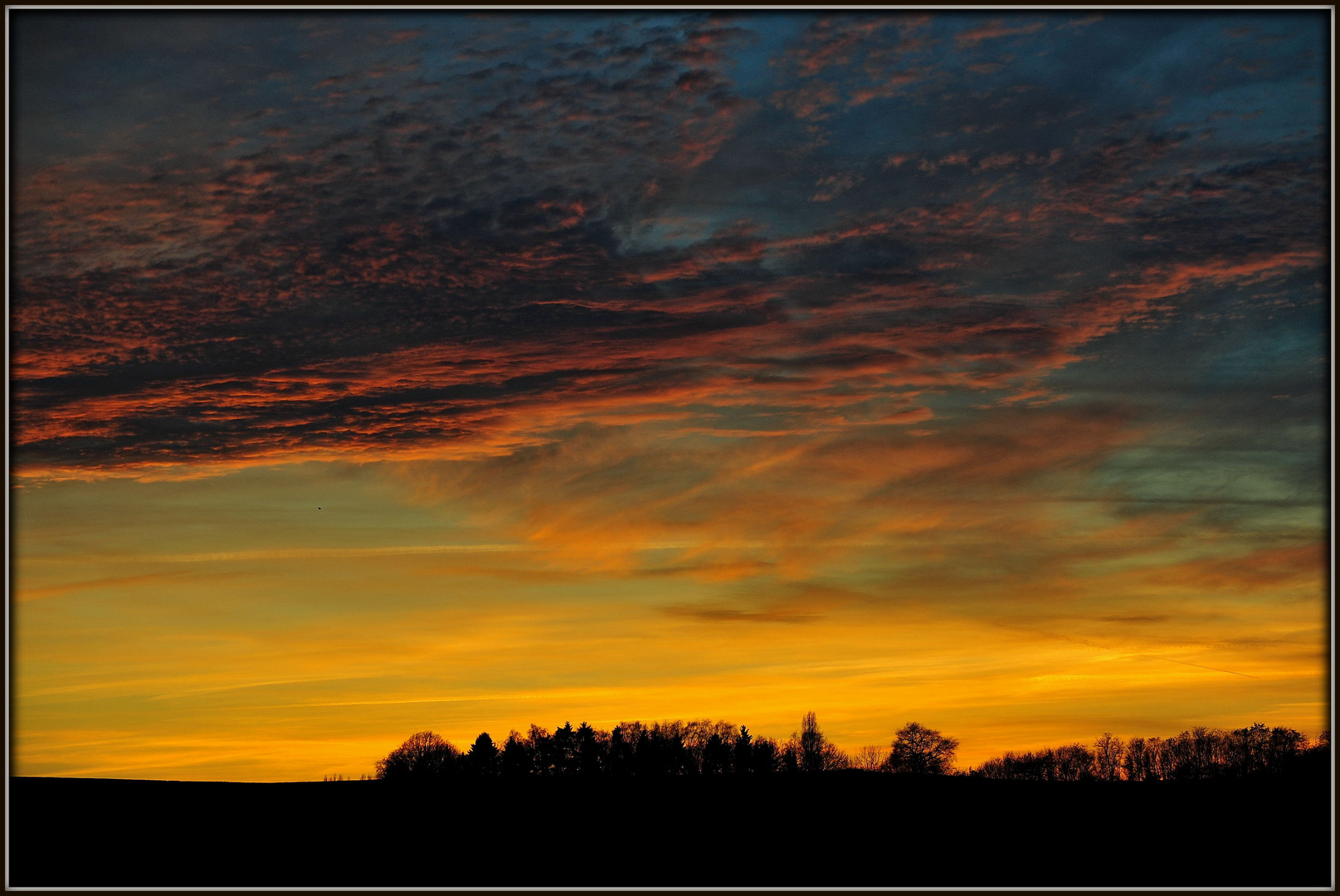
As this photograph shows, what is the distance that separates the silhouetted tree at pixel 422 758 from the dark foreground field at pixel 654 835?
5344 cm

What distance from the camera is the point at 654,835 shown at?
6212 centimetres

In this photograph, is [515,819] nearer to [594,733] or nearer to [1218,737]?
[594,733]

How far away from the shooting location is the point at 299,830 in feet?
195

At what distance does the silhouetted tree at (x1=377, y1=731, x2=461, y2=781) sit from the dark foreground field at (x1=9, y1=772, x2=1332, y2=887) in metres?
53.4

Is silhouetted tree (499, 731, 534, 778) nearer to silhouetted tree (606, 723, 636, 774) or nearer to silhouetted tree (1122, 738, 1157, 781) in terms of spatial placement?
silhouetted tree (606, 723, 636, 774)

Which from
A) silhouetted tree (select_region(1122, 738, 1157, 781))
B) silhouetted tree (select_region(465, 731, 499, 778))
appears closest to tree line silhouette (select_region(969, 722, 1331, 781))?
Answer: silhouetted tree (select_region(1122, 738, 1157, 781))

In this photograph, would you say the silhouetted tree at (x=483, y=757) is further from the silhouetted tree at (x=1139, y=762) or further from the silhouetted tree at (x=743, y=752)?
the silhouetted tree at (x=1139, y=762)

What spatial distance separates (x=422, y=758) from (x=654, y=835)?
78.5 meters

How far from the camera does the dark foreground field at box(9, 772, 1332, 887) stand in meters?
53.2

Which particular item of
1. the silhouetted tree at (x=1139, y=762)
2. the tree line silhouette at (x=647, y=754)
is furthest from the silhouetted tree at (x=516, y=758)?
the silhouetted tree at (x=1139, y=762)

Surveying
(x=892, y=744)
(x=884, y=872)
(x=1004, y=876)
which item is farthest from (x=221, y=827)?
(x=892, y=744)

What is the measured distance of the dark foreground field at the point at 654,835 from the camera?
→ 53250mm

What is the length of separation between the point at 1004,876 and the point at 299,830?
122 ft

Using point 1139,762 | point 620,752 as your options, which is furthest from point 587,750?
point 1139,762
